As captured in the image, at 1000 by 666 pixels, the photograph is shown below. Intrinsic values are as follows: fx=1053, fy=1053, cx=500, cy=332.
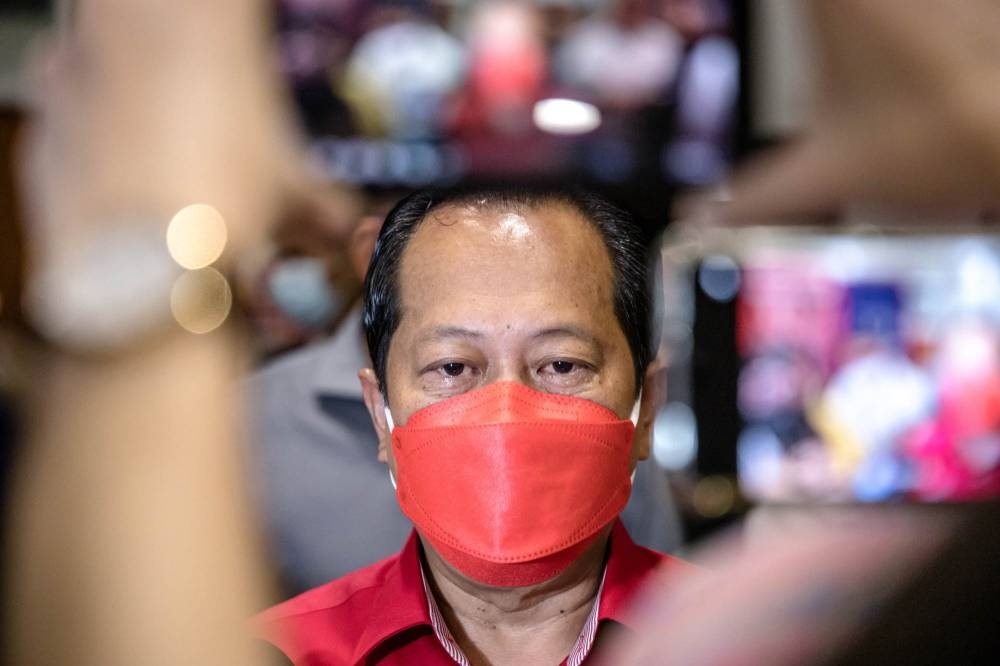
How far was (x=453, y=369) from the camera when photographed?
3.60 ft

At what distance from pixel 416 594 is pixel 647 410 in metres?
0.32

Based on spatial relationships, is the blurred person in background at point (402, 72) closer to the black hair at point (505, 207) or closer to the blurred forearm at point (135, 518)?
the black hair at point (505, 207)

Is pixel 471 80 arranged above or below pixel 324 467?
above

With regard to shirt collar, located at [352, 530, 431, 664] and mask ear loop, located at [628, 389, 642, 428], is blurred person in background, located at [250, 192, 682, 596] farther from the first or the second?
mask ear loop, located at [628, 389, 642, 428]

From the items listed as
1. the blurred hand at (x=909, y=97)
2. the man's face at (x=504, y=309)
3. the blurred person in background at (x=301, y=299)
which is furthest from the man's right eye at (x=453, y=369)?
the blurred hand at (x=909, y=97)

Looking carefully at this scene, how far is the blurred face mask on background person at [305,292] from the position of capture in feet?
5.34

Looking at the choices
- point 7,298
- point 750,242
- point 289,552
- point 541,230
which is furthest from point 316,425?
point 750,242

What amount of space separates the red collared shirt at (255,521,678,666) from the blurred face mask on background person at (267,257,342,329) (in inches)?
22.0

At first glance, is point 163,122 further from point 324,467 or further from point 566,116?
point 566,116

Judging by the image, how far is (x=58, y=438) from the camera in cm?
29

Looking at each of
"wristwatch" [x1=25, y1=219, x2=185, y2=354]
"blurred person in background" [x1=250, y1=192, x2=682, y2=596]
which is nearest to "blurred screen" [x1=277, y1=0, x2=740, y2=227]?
"blurred person in background" [x1=250, y1=192, x2=682, y2=596]

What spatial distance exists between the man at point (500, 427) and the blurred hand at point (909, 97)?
0.64m

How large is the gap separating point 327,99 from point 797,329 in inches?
50.1

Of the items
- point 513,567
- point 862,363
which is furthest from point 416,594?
point 862,363
